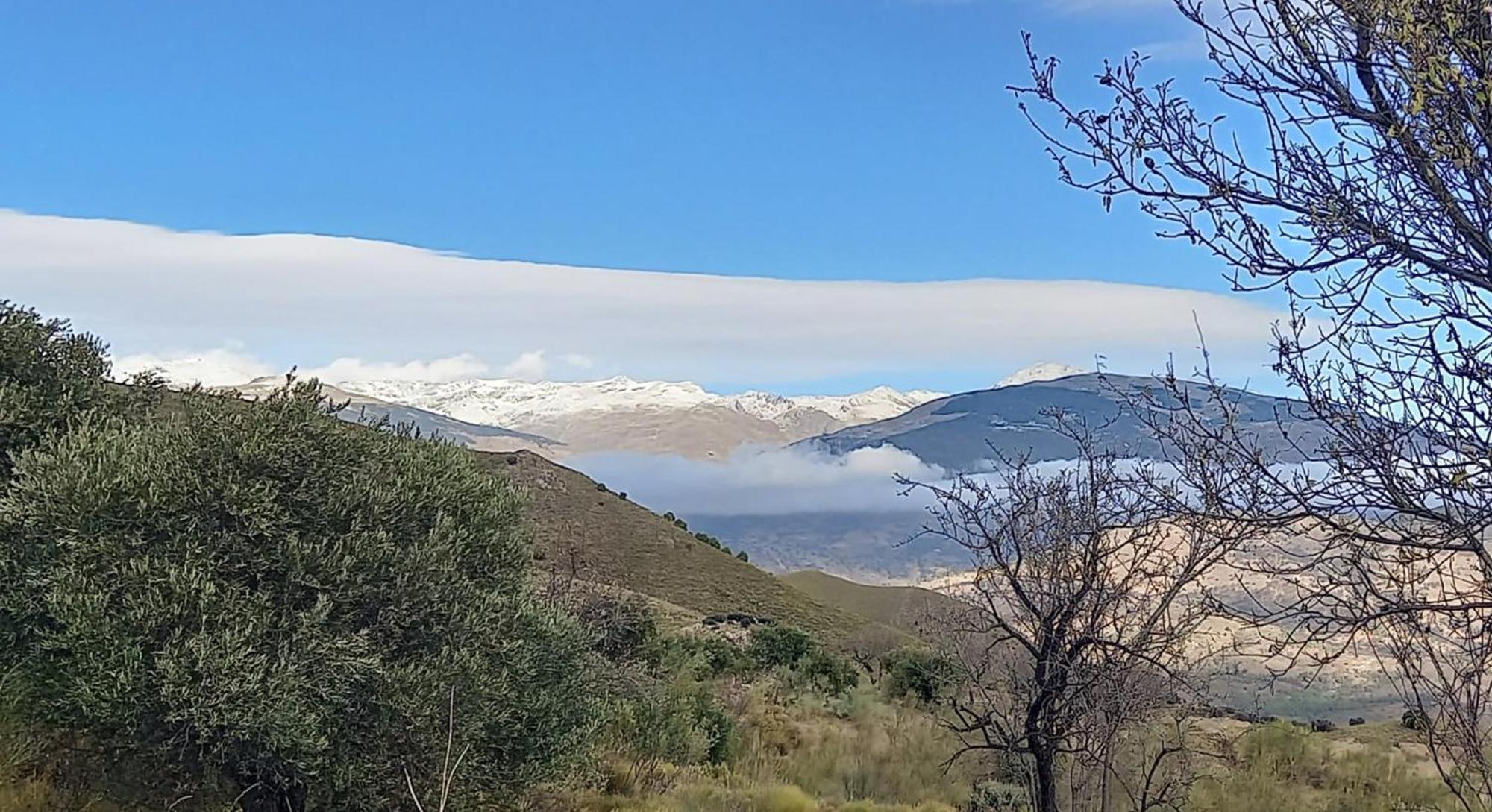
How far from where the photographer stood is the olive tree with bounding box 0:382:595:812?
7273 millimetres

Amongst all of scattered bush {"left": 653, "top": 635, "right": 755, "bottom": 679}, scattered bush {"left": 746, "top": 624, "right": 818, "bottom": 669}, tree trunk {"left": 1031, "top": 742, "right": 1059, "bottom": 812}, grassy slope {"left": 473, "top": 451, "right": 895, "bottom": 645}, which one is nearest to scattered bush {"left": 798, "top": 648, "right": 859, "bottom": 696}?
scattered bush {"left": 746, "top": 624, "right": 818, "bottom": 669}

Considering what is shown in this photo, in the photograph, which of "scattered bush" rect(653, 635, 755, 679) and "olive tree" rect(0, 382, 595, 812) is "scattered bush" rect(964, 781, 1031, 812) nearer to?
"scattered bush" rect(653, 635, 755, 679)

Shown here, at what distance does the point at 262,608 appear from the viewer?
7.68 metres

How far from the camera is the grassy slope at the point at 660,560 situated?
160 ft

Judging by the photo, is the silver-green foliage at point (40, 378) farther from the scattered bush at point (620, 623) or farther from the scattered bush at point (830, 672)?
the scattered bush at point (830, 672)

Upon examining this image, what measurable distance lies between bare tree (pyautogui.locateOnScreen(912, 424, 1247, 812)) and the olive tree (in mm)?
3983

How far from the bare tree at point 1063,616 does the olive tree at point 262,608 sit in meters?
→ 3.98

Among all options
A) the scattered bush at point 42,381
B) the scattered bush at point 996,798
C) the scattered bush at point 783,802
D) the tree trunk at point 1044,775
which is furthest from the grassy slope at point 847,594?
the scattered bush at point 42,381

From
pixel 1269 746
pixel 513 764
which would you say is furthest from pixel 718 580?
pixel 513 764

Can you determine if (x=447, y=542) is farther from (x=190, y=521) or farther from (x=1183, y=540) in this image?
(x=1183, y=540)

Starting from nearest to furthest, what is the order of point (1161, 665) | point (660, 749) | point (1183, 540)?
point (1183, 540)
point (1161, 665)
point (660, 749)

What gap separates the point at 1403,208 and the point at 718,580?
1986 inches

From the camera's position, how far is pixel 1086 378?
7.89m

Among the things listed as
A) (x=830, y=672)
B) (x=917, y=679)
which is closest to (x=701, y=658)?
(x=917, y=679)
